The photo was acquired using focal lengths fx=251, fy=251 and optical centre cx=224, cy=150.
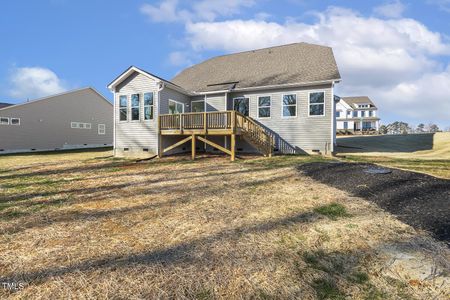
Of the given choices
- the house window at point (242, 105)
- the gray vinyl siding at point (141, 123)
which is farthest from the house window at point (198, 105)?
the house window at point (242, 105)

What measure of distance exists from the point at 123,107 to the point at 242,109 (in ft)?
23.6

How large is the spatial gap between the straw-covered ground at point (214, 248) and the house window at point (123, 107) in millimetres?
9517

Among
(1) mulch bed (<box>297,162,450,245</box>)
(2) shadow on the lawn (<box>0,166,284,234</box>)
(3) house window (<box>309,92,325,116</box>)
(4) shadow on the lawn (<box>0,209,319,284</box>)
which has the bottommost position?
(4) shadow on the lawn (<box>0,209,319,284</box>)

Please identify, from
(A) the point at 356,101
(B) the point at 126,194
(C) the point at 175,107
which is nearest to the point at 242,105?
(C) the point at 175,107

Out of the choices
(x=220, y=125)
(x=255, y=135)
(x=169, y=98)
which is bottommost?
(x=255, y=135)

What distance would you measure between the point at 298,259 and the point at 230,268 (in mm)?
878

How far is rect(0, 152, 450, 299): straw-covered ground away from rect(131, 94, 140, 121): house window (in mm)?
9081

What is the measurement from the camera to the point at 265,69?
1622cm

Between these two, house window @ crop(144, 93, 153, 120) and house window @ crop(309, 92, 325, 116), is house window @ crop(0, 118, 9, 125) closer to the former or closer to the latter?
house window @ crop(144, 93, 153, 120)

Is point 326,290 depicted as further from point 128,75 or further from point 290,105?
point 128,75

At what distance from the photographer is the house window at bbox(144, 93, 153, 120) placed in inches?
560

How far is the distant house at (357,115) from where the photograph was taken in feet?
173

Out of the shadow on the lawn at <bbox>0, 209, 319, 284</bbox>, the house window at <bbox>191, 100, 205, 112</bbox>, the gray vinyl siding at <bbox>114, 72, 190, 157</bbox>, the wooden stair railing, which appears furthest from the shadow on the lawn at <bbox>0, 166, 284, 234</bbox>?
the house window at <bbox>191, 100, 205, 112</bbox>

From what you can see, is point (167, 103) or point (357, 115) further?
point (357, 115)
